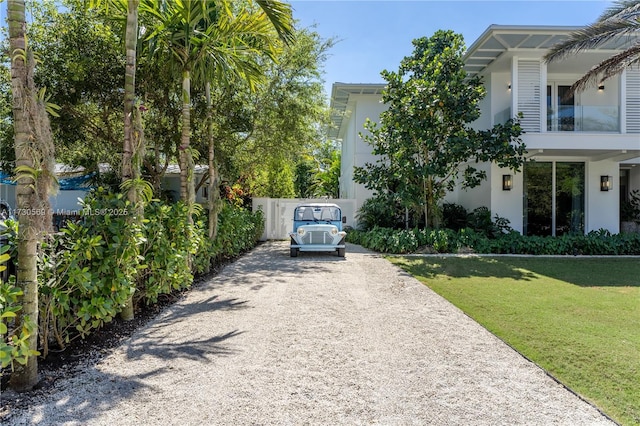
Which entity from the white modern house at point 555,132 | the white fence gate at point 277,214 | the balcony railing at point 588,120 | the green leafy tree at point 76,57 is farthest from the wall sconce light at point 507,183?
the green leafy tree at point 76,57

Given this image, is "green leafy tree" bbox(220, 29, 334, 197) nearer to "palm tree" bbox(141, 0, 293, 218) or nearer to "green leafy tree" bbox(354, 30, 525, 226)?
"green leafy tree" bbox(354, 30, 525, 226)

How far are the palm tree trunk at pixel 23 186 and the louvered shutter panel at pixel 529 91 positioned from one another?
1255cm

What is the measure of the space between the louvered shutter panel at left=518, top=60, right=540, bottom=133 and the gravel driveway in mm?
9098

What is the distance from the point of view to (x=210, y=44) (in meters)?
6.25

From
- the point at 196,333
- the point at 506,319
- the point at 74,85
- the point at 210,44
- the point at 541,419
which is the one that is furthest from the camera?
the point at 74,85

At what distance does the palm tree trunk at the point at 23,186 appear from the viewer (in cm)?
278

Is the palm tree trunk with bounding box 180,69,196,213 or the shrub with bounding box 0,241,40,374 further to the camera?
the palm tree trunk with bounding box 180,69,196,213

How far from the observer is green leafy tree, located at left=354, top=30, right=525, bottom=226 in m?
11.2

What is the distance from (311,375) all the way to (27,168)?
2756mm

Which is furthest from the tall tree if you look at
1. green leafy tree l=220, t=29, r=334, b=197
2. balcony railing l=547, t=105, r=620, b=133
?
balcony railing l=547, t=105, r=620, b=133

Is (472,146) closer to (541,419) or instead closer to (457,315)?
(457,315)

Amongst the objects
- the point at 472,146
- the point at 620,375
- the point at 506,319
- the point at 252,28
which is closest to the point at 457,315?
the point at 506,319

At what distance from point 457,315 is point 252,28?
18.5 feet

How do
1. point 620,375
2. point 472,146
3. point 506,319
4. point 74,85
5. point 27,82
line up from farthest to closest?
point 472,146 → point 74,85 → point 506,319 → point 620,375 → point 27,82
